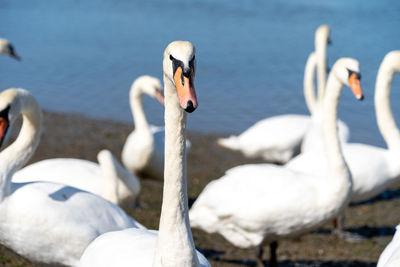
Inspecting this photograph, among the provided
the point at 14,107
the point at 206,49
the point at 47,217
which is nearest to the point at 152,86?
the point at 14,107

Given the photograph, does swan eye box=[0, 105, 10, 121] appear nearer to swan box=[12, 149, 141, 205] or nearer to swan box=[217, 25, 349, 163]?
swan box=[12, 149, 141, 205]

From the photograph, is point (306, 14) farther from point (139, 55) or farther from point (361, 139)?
point (361, 139)

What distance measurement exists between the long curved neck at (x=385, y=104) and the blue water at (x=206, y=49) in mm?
3591

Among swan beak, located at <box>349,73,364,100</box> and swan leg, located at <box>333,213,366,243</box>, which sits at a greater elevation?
swan beak, located at <box>349,73,364,100</box>

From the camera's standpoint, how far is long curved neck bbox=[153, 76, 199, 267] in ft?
9.12

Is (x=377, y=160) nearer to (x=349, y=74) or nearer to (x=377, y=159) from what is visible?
(x=377, y=159)

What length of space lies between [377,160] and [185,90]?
4032 mm

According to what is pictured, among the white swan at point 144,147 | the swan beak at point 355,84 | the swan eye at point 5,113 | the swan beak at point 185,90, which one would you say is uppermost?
the swan beak at point 185,90

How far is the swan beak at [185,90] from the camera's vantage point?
2381 mm

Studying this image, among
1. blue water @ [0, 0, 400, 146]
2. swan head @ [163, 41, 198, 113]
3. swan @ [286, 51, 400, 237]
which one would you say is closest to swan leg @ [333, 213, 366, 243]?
swan @ [286, 51, 400, 237]

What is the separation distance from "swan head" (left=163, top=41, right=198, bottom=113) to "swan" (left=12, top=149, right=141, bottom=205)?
3.12 m

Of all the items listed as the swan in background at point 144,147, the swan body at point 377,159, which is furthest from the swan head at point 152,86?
the swan body at point 377,159

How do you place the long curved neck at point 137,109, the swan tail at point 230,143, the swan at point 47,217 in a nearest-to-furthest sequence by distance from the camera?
1. the swan at point 47,217
2. the long curved neck at point 137,109
3. the swan tail at point 230,143

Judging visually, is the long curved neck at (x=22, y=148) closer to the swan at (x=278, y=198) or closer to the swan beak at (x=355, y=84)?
the swan at (x=278, y=198)
